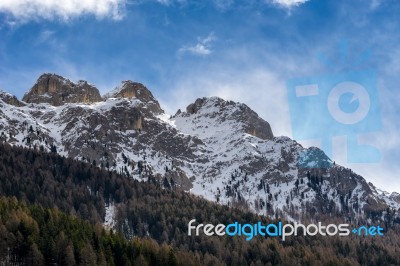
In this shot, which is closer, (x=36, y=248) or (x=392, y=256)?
(x=36, y=248)

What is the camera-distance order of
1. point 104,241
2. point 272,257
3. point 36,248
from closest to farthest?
point 36,248 < point 104,241 < point 272,257

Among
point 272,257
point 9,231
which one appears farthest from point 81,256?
point 272,257

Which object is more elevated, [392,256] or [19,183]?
[19,183]

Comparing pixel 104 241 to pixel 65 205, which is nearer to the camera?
pixel 104 241

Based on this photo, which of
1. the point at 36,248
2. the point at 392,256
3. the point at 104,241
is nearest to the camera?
the point at 36,248

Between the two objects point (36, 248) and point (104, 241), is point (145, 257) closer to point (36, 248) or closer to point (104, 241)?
point (104, 241)

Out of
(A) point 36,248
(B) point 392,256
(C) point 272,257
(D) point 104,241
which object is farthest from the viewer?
(B) point 392,256

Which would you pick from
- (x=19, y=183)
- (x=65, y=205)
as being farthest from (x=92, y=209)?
(x=19, y=183)

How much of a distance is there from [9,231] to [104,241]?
66.6ft

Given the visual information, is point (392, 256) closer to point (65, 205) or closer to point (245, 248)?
point (245, 248)

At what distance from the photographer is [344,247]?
196m

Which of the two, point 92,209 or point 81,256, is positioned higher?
point 92,209

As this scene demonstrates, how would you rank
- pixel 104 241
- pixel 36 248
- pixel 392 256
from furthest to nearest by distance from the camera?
pixel 392 256 < pixel 104 241 < pixel 36 248

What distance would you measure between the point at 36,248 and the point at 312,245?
113 meters
